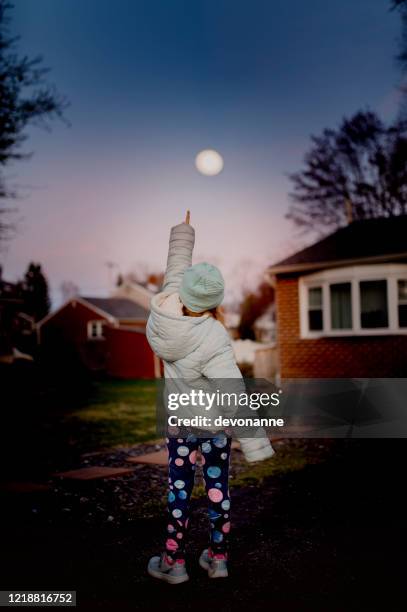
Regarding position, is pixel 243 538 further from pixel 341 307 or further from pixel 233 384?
pixel 341 307

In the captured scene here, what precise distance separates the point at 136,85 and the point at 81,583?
9562mm

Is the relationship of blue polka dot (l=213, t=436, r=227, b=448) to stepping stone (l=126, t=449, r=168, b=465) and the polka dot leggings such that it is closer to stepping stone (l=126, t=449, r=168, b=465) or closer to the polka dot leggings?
the polka dot leggings

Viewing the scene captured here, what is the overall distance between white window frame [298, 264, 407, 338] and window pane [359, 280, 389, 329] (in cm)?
12

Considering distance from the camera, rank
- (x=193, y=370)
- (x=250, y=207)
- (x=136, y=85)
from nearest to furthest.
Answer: (x=193, y=370)
(x=136, y=85)
(x=250, y=207)

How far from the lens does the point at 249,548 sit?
3.59m

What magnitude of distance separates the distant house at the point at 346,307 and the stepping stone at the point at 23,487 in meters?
9.70

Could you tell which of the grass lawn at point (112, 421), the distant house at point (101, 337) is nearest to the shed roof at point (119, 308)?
the distant house at point (101, 337)

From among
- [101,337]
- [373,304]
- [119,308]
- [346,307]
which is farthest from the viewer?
[119,308]

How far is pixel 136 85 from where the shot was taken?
10727 millimetres

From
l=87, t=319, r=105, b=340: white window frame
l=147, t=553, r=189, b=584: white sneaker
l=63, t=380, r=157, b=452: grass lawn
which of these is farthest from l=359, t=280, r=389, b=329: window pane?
l=87, t=319, r=105, b=340: white window frame

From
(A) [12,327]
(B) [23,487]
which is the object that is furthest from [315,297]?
(B) [23,487]

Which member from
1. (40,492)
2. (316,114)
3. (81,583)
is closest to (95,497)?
(40,492)

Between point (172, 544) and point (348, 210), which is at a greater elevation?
point (348, 210)

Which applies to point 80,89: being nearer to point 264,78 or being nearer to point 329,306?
point 264,78
